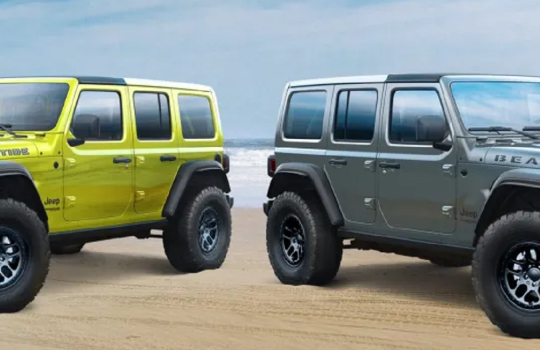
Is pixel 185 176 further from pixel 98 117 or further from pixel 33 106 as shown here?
pixel 33 106

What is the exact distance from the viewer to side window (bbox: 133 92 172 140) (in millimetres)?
10656

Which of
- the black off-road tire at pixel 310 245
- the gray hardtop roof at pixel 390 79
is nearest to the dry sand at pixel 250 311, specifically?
the black off-road tire at pixel 310 245

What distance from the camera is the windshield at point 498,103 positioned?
830 centimetres

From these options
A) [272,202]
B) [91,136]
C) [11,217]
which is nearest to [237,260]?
[272,202]

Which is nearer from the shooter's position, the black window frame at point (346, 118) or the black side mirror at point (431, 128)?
the black side mirror at point (431, 128)

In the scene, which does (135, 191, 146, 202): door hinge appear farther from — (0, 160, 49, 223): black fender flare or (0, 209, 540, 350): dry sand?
→ (0, 160, 49, 223): black fender flare

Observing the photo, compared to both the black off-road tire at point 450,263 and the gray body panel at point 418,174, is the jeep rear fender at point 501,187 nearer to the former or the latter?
the gray body panel at point 418,174

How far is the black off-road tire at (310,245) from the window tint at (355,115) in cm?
76

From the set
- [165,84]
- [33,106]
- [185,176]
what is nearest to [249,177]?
[165,84]

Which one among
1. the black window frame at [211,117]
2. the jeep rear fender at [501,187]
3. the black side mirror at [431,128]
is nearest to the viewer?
the jeep rear fender at [501,187]

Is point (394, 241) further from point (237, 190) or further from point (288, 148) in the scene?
point (237, 190)

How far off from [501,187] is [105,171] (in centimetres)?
412

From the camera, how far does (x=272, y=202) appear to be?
1022cm

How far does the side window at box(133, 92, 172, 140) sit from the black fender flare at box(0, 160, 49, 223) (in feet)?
5.81
